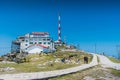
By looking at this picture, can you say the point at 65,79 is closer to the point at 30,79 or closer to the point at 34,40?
the point at 30,79

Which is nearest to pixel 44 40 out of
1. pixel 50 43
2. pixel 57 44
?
pixel 50 43

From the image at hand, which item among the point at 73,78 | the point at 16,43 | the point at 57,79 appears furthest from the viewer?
the point at 16,43

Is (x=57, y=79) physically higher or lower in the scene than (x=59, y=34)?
lower

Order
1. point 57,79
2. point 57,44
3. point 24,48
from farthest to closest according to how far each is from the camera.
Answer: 1. point 57,44
2. point 24,48
3. point 57,79

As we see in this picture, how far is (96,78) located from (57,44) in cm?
11131

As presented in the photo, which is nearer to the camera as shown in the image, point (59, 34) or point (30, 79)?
point (30, 79)

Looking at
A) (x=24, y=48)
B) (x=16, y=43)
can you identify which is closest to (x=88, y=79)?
(x=24, y=48)

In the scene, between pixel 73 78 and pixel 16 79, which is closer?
pixel 16 79

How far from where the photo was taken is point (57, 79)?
27391 mm

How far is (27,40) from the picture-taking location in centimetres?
12106

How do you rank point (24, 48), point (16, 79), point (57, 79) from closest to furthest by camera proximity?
1. point (16, 79)
2. point (57, 79)
3. point (24, 48)

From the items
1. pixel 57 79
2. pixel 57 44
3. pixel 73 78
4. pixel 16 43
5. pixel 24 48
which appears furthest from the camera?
pixel 57 44

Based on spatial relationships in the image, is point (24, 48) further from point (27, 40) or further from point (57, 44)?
point (57, 44)

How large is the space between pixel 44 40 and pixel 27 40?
8648 millimetres
